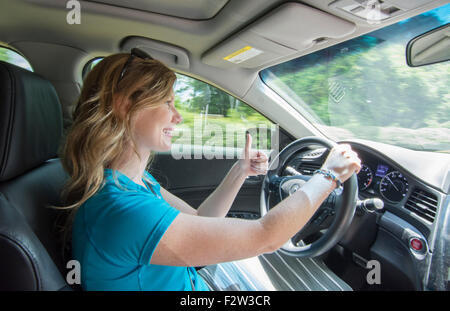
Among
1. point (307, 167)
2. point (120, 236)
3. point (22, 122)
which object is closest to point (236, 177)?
point (307, 167)

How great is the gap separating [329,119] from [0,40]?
7.16ft

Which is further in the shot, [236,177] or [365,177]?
[365,177]

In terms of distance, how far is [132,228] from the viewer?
2.60 feet

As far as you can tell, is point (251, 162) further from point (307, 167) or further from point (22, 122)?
point (22, 122)

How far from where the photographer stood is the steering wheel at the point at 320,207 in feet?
4.33

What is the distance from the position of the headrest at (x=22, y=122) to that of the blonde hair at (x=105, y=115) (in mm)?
113

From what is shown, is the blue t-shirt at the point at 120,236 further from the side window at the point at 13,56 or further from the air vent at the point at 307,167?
the side window at the point at 13,56

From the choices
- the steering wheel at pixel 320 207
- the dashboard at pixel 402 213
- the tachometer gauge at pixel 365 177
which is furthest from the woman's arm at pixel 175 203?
the tachometer gauge at pixel 365 177

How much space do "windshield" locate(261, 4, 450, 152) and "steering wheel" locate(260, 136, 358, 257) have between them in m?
0.50

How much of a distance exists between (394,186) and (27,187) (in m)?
1.64

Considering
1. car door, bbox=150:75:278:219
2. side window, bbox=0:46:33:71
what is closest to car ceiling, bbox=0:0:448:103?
side window, bbox=0:46:33:71

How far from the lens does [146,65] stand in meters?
1.10

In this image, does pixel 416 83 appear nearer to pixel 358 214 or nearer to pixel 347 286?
pixel 358 214
